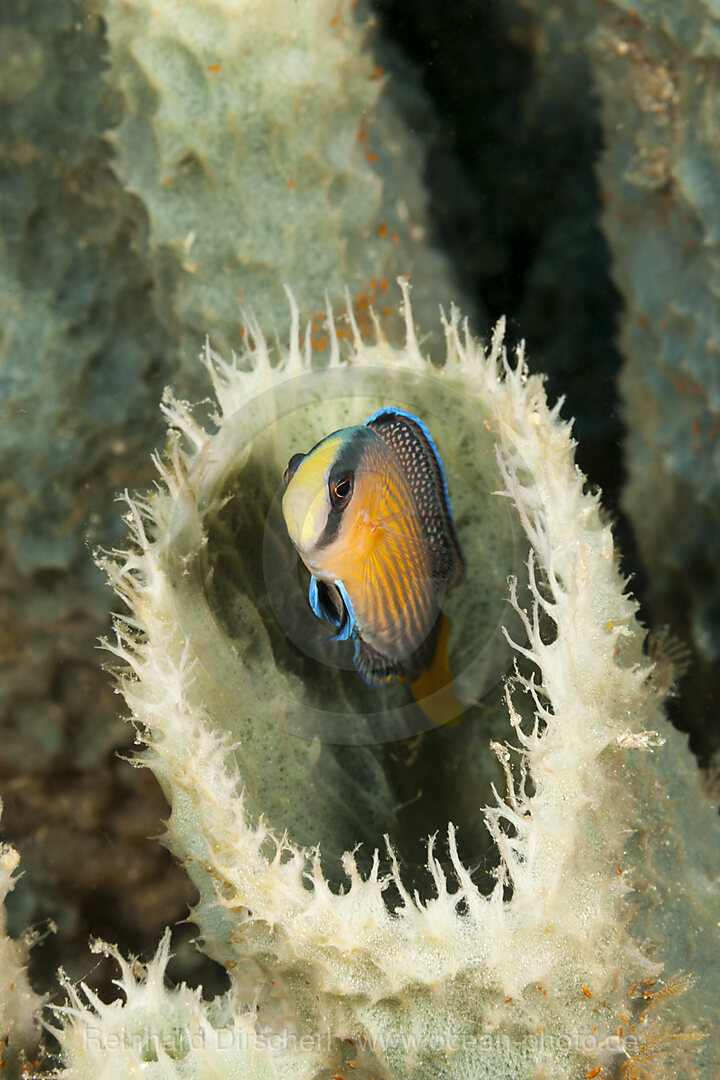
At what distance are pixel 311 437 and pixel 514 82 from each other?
68.9 inches

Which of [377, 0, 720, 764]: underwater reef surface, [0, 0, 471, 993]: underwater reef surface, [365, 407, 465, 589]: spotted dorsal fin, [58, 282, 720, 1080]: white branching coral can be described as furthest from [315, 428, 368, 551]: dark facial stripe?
[377, 0, 720, 764]: underwater reef surface

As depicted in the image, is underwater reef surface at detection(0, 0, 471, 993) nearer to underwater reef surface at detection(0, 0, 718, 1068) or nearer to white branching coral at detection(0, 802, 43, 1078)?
underwater reef surface at detection(0, 0, 718, 1068)

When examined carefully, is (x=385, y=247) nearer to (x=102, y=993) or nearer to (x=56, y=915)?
(x=56, y=915)

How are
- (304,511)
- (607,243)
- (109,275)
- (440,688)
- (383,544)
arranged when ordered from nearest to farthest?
(304,511), (383,544), (440,688), (109,275), (607,243)

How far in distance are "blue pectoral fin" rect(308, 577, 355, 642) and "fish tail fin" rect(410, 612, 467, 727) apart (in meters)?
0.33

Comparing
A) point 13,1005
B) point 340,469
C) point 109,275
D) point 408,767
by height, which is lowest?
point 13,1005

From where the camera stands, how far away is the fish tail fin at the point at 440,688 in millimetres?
1903

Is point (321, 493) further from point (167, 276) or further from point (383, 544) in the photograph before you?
point (167, 276)

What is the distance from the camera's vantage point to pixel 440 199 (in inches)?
106

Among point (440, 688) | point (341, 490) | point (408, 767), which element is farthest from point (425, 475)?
point (408, 767)

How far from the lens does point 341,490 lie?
4.72ft

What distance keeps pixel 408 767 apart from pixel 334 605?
0.57 meters

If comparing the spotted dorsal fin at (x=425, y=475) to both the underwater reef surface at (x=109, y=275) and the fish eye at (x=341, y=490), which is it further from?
the underwater reef surface at (x=109, y=275)

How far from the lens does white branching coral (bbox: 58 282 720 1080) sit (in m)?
1.31
